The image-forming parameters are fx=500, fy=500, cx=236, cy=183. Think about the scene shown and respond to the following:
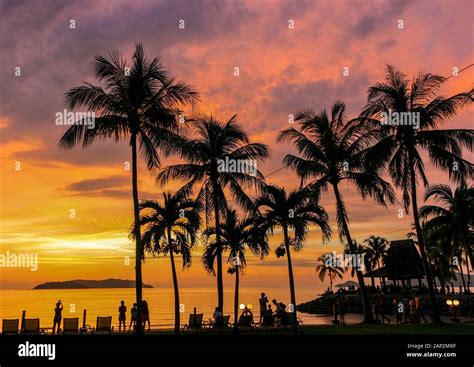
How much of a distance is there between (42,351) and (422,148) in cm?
2363

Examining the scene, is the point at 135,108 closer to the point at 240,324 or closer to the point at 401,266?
the point at 240,324

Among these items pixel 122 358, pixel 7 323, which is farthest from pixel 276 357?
pixel 7 323

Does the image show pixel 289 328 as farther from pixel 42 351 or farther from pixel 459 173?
pixel 42 351

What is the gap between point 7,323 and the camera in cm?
2383

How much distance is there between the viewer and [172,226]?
28.6m

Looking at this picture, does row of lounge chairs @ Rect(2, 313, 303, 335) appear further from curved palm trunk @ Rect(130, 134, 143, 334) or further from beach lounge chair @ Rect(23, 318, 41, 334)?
curved palm trunk @ Rect(130, 134, 143, 334)
